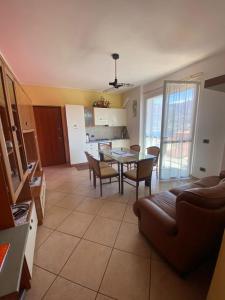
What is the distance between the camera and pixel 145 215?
5.30 feet

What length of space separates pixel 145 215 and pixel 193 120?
8.70 ft

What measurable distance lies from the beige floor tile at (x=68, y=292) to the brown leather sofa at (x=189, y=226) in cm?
78

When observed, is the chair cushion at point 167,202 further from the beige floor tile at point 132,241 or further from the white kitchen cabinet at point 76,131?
the white kitchen cabinet at point 76,131

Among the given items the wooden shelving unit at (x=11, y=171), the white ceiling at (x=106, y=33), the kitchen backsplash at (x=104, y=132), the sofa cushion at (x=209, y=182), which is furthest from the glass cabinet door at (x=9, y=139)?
the kitchen backsplash at (x=104, y=132)

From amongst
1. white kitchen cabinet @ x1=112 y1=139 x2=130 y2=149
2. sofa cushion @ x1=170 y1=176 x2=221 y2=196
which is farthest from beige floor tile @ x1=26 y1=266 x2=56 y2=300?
white kitchen cabinet @ x1=112 y1=139 x2=130 y2=149

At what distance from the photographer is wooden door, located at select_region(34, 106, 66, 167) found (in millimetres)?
4652

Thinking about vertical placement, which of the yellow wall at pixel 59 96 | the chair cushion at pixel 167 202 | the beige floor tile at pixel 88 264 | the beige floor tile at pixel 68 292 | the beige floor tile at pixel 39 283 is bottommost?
the beige floor tile at pixel 88 264

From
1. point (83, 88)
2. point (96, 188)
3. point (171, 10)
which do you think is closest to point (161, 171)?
point (96, 188)

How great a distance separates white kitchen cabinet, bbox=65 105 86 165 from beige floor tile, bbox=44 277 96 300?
148 inches

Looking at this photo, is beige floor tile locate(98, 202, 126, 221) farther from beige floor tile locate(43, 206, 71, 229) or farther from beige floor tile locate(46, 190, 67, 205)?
beige floor tile locate(46, 190, 67, 205)

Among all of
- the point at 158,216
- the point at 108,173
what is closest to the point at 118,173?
the point at 108,173

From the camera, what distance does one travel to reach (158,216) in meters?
1.39

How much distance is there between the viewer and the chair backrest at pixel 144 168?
2.42 m

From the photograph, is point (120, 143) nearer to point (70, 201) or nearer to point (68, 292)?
point (70, 201)
